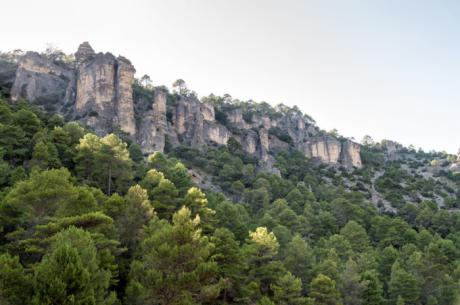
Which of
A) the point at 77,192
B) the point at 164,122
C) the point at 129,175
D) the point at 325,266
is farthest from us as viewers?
the point at 164,122

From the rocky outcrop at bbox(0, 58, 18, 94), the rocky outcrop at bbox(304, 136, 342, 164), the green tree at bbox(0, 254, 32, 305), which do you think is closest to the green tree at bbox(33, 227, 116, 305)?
the green tree at bbox(0, 254, 32, 305)

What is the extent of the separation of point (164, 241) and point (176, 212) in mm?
7689

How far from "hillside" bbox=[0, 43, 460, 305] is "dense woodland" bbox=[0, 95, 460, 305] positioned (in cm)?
10

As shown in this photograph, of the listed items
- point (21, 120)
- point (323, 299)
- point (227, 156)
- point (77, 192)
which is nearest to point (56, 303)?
point (77, 192)

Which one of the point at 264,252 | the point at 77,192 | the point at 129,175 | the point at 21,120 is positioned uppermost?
the point at 21,120

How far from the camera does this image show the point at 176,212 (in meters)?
27.7

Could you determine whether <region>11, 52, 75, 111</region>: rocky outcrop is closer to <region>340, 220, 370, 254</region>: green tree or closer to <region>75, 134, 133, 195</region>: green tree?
<region>75, 134, 133, 195</region>: green tree

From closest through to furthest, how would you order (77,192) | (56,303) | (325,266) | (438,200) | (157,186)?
(56,303) → (77,192) → (325,266) → (157,186) → (438,200)

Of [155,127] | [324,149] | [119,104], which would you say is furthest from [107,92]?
[324,149]

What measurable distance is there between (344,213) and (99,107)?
154ft

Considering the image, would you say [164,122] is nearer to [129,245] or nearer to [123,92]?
[123,92]

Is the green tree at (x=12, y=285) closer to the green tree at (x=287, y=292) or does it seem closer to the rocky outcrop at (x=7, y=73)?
the green tree at (x=287, y=292)

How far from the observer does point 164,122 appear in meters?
81.0

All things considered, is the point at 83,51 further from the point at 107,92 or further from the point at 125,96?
the point at 125,96
